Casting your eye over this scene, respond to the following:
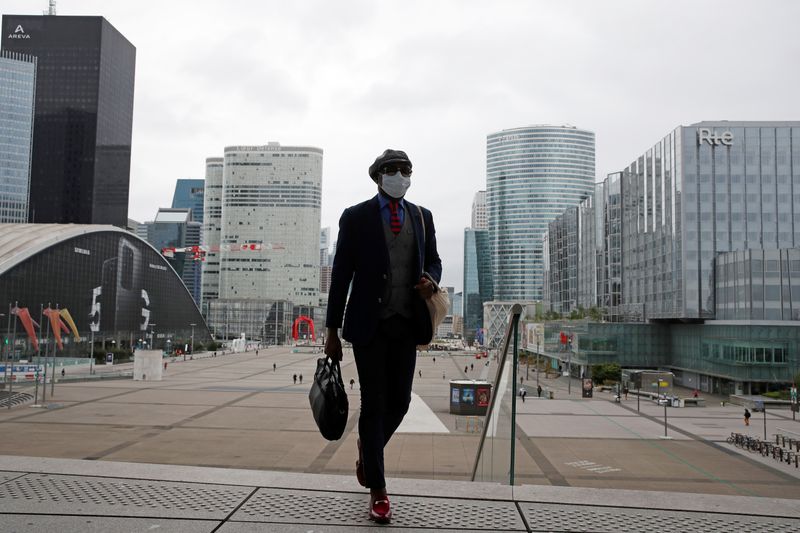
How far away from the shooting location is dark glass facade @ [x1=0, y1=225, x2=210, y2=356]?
76000 mm

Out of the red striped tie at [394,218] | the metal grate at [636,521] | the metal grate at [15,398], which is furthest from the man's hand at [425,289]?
the metal grate at [15,398]

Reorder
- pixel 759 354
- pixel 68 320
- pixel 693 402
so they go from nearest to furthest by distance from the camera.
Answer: pixel 693 402 < pixel 759 354 < pixel 68 320

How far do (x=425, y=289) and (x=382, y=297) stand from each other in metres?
0.34

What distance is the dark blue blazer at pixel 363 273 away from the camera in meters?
4.69

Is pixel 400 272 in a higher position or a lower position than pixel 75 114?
lower

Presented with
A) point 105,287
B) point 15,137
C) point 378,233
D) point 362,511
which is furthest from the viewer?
point 15,137

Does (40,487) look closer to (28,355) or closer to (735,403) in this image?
(735,403)

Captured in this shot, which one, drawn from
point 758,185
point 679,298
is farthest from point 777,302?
point 758,185

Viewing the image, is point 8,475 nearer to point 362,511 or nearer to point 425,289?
point 362,511

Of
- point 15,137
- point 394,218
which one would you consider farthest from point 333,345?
point 15,137

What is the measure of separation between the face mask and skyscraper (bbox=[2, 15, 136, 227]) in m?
190

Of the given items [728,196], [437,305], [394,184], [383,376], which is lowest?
[383,376]

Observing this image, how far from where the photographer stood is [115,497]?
427 cm

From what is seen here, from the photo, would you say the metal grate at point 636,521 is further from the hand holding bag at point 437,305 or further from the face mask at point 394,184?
the face mask at point 394,184
